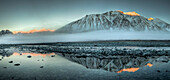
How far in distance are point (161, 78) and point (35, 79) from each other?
7268 mm

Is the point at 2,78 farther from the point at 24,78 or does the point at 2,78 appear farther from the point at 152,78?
the point at 152,78

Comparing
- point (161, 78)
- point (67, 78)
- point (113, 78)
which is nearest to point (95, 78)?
point (113, 78)

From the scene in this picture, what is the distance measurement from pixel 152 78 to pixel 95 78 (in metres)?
Result: 3.28

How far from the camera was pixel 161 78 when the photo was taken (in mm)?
→ 7902

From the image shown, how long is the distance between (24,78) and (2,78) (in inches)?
50.7

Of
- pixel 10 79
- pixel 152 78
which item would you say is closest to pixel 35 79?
pixel 10 79

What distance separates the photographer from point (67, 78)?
813 centimetres

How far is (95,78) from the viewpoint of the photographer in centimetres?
814

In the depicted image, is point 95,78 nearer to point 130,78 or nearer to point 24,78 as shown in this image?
point 130,78

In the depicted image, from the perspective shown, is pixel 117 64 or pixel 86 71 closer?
pixel 86 71

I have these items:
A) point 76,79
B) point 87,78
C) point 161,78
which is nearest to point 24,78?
point 76,79

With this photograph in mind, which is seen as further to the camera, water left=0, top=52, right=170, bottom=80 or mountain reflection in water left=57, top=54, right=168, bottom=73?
mountain reflection in water left=57, top=54, right=168, bottom=73

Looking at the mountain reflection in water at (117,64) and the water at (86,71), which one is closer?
the water at (86,71)

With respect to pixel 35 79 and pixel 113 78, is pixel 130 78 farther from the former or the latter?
pixel 35 79
